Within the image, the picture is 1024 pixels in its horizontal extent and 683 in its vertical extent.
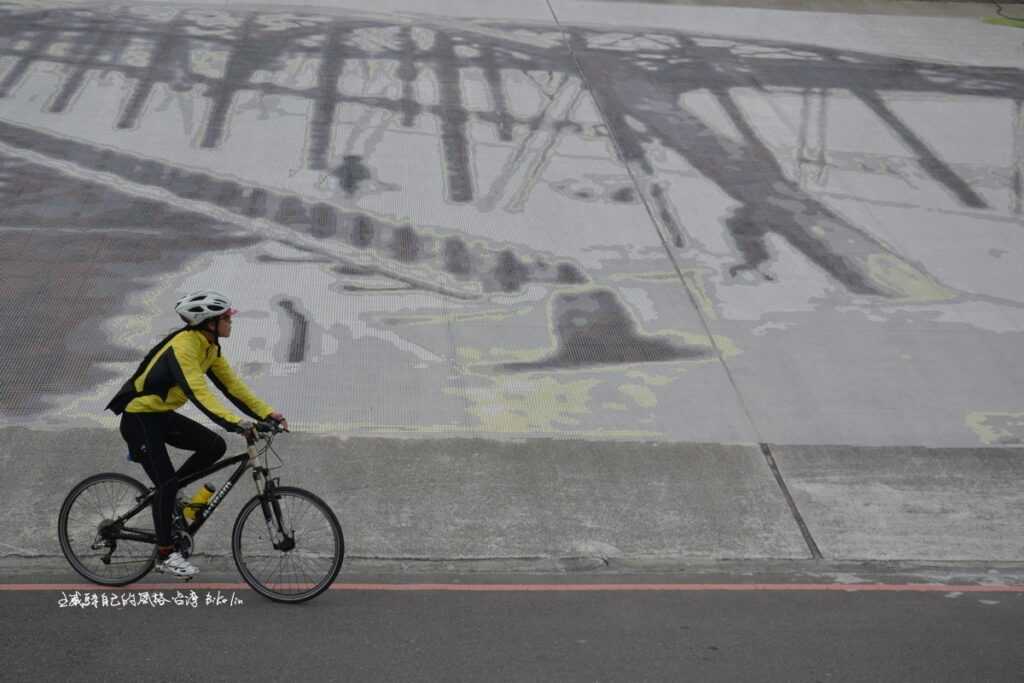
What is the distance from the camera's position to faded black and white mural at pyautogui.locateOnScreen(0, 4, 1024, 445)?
31.9ft

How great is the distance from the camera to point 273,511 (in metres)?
6.37

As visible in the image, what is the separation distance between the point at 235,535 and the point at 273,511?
0.26 m

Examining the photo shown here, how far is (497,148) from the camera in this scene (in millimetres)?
14711

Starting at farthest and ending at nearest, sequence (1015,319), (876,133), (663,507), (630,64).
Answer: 1. (630,64)
2. (876,133)
3. (1015,319)
4. (663,507)

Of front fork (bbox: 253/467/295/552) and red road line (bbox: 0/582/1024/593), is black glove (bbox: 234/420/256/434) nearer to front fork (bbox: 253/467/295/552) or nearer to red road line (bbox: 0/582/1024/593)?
front fork (bbox: 253/467/295/552)

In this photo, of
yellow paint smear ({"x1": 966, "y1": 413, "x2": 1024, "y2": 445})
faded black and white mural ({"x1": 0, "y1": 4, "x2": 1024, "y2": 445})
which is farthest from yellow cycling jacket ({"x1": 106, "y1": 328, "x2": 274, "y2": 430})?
yellow paint smear ({"x1": 966, "y1": 413, "x2": 1024, "y2": 445})

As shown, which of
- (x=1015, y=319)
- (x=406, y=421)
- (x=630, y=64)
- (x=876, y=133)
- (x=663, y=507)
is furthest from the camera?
(x=630, y=64)

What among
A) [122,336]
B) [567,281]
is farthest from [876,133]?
[122,336]

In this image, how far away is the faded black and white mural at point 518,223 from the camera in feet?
31.9

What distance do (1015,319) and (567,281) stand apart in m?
4.61

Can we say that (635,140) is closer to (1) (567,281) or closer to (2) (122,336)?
(1) (567,281)

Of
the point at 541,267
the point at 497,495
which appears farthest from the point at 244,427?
the point at 541,267

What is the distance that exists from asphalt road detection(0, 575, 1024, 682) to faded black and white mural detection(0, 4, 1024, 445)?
243 cm

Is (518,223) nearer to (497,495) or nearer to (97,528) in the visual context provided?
(497,495)
